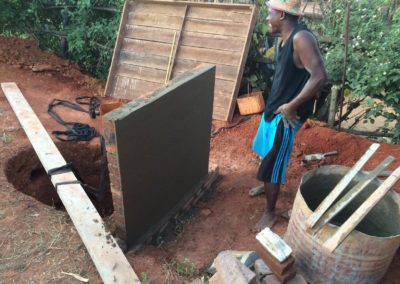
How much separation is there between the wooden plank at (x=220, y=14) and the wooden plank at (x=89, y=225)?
312cm

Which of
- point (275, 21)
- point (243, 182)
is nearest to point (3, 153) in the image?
point (243, 182)

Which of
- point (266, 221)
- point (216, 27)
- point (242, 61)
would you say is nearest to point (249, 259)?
point (266, 221)

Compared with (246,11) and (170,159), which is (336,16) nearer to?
(246,11)

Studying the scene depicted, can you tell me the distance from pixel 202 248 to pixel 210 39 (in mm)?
3497

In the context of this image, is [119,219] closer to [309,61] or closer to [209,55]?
[309,61]

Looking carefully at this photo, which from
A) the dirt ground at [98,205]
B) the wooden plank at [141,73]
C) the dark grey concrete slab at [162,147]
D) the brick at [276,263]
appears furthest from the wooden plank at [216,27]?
the brick at [276,263]

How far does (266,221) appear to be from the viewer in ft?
11.3

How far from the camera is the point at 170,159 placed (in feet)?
10.4

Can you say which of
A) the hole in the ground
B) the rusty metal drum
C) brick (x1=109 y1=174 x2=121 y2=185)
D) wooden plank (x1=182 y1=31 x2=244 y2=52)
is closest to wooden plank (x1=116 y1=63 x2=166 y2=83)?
wooden plank (x1=182 y1=31 x2=244 y2=52)

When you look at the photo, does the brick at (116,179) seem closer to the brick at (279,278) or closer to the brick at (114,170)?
the brick at (114,170)

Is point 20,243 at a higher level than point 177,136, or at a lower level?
lower

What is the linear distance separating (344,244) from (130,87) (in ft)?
15.3

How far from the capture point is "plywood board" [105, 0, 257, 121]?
5.29m

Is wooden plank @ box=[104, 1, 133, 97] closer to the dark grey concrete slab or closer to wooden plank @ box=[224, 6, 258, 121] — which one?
wooden plank @ box=[224, 6, 258, 121]
